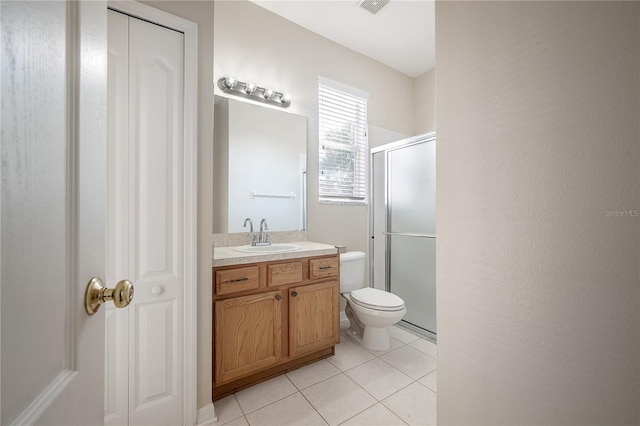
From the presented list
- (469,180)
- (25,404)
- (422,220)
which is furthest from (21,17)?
(422,220)

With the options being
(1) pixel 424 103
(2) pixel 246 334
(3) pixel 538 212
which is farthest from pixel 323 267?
(1) pixel 424 103

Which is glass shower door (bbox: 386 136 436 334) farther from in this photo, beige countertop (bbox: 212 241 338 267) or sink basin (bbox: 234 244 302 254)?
sink basin (bbox: 234 244 302 254)

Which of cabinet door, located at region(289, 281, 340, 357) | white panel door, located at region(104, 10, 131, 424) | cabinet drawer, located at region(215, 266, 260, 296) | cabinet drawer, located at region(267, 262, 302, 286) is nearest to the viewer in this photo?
white panel door, located at region(104, 10, 131, 424)

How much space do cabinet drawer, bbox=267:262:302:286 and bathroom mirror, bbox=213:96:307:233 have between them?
0.56 metres

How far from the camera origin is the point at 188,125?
1386mm

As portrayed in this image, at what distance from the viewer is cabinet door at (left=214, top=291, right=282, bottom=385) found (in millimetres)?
1607

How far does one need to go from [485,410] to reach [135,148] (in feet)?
5.83

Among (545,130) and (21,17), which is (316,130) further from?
(21,17)

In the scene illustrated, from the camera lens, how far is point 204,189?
4.81ft

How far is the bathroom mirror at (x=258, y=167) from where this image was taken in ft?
6.95

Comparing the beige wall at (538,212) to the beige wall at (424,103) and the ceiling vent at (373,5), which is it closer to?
the ceiling vent at (373,5)

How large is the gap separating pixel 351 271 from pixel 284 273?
0.91m

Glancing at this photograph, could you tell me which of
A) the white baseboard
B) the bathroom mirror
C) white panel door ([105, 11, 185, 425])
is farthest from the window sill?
the white baseboard

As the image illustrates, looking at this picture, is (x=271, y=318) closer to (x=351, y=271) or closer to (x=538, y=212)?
(x=351, y=271)
